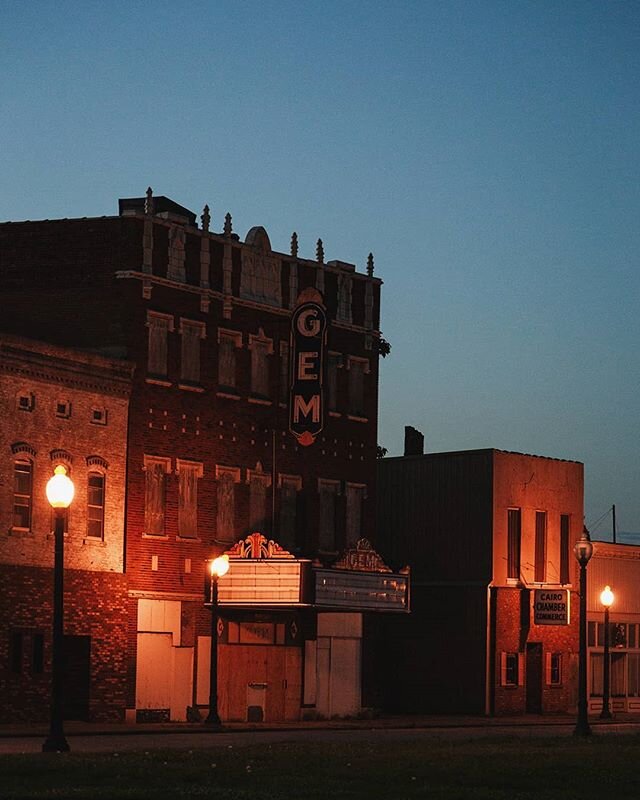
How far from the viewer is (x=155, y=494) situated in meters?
53.9

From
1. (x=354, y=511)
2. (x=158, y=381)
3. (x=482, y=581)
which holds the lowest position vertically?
(x=482, y=581)

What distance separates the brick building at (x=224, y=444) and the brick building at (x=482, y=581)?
202 inches

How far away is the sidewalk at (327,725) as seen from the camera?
4600 centimetres

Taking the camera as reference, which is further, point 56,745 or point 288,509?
point 288,509

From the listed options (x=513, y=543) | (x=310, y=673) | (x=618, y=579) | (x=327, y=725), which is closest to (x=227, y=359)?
(x=310, y=673)

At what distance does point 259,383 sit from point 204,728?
12961 millimetres

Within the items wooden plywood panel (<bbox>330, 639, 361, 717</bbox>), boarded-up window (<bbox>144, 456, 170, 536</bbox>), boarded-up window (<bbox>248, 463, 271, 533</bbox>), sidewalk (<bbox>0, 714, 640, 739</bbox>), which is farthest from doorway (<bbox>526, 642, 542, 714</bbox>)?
boarded-up window (<bbox>144, 456, 170, 536</bbox>)

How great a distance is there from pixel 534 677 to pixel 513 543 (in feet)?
16.6

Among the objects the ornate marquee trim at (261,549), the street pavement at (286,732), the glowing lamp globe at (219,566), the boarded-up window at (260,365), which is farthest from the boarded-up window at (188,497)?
the street pavement at (286,732)

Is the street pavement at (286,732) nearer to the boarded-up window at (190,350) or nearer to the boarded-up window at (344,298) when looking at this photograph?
the boarded-up window at (190,350)

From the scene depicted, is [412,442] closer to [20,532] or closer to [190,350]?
[190,350]

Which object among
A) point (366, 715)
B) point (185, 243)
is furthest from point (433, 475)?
point (185, 243)

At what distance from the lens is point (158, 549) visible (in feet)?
177

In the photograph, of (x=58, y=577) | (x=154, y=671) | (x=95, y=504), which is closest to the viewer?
(x=58, y=577)
